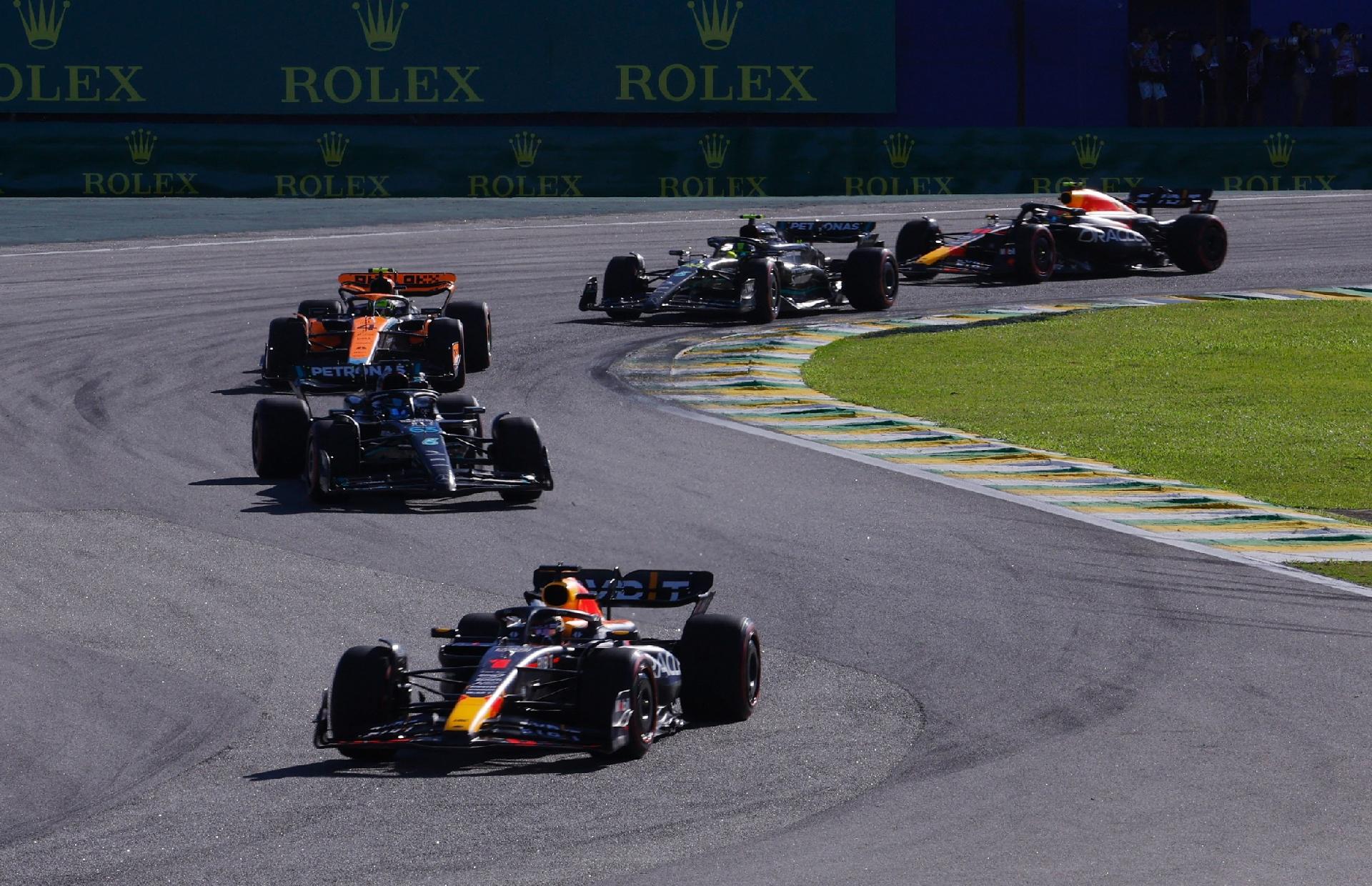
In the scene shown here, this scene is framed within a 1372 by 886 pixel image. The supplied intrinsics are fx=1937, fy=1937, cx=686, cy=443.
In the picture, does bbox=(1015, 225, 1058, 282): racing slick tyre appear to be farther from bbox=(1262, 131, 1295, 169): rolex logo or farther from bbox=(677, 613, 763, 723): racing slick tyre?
bbox=(677, 613, 763, 723): racing slick tyre

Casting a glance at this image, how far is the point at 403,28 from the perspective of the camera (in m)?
35.8

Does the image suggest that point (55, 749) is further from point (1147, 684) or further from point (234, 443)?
point (234, 443)

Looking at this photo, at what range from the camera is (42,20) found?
3531cm

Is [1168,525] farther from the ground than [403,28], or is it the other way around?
[403,28]

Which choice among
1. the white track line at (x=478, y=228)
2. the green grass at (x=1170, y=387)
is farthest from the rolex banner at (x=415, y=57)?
the green grass at (x=1170, y=387)

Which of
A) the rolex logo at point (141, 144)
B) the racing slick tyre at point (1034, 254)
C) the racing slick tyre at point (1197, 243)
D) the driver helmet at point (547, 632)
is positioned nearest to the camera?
the driver helmet at point (547, 632)

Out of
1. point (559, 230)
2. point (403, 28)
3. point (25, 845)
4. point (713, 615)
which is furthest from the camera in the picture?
point (403, 28)

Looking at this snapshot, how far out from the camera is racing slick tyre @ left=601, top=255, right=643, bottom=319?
23.9m

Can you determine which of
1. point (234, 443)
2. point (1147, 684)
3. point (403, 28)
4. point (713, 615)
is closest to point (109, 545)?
point (234, 443)

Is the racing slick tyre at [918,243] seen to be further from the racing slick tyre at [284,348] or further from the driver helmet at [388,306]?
the racing slick tyre at [284,348]

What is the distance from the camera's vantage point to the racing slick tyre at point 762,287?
2373 cm

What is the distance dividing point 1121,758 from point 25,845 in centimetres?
448

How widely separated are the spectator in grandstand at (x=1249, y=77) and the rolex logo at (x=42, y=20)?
73.9 feet

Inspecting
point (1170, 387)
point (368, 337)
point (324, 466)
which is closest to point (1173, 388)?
point (1170, 387)
